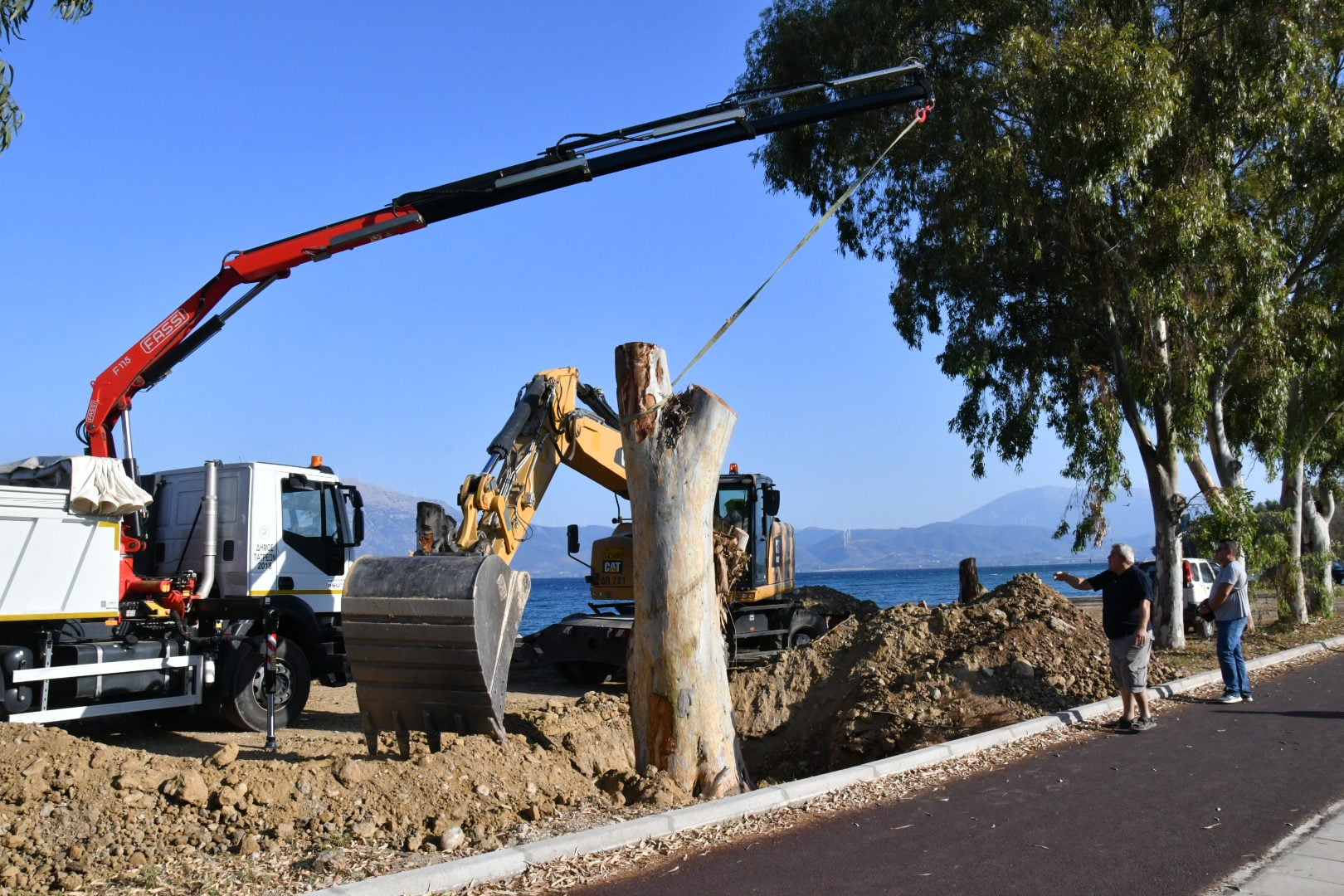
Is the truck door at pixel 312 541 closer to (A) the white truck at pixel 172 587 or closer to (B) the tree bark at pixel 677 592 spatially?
(A) the white truck at pixel 172 587

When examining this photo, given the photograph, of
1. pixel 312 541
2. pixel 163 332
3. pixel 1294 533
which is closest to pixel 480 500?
pixel 312 541

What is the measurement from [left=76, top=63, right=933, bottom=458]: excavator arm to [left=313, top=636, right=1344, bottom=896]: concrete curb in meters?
7.05

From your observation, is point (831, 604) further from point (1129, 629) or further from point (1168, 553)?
point (1129, 629)

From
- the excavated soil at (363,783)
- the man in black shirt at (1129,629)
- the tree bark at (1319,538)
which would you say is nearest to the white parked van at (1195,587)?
the tree bark at (1319,538)

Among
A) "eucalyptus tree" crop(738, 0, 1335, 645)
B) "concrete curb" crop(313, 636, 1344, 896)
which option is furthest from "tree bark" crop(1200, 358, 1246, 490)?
"concrete curb" crop(313, 636, 1344, 896)

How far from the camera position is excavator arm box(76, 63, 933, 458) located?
11.5 meters

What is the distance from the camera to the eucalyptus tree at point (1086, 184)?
14242 mm

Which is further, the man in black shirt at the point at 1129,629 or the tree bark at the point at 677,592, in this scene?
the man in black shirt at the point at 1129,629

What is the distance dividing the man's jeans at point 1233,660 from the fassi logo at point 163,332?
1192 centimetres

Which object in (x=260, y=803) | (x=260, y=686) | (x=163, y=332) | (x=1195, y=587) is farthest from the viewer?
(x=1195, y=587)

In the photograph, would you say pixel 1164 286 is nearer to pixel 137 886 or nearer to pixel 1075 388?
pixel 1075 388

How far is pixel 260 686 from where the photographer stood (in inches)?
452

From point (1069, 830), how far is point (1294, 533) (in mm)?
17510

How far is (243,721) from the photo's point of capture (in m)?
11.2
